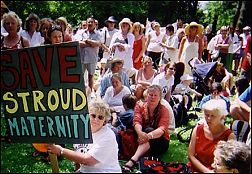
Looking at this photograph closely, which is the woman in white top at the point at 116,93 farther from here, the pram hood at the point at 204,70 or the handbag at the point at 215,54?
the handbag at the point at 215,54

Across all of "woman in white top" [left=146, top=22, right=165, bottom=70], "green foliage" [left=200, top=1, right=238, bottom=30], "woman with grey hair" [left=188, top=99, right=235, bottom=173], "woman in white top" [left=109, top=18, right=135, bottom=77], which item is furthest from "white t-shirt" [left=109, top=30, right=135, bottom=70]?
"green foliage" [left=200, top=1, right=238, bottom=30]

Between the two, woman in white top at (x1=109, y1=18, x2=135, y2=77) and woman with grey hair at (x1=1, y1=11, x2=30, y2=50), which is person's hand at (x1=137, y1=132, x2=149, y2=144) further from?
woman in white top at (x1=109, y1=18, x2=135, y2=77)

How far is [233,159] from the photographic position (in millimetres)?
3297

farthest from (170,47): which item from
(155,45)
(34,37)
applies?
(34,37)

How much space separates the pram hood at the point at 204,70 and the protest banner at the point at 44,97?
185 inches

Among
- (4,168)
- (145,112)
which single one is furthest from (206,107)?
(4,168)

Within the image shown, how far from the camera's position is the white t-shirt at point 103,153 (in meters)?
3.77

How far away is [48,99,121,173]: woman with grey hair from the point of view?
148 inches

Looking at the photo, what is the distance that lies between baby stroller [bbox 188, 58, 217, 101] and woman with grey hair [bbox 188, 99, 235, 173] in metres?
3.51

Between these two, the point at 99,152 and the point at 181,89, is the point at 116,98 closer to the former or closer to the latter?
the point at 181,89

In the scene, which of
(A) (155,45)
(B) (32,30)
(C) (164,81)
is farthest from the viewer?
(A) (155,45)

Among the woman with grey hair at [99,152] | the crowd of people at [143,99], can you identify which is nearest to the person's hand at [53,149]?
the crowd of people at [143,99]

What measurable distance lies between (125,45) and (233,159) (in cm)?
522

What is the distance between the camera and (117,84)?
6426mm
